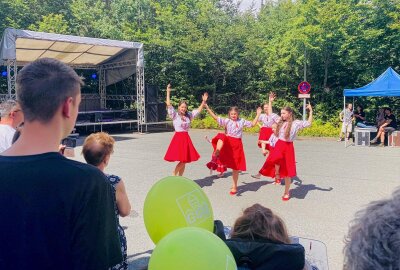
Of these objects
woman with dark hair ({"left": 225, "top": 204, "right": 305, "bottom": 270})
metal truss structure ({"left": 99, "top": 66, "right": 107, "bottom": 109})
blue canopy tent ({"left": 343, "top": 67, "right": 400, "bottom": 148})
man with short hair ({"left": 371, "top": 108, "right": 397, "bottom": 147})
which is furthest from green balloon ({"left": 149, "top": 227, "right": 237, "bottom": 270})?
metal truss structure ({"left": 99, "top": 66, "right": 107, "bottom": 109})

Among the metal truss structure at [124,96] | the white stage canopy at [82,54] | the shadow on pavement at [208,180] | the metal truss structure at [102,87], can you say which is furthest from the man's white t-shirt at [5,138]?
the metal truss structure at [102,87]

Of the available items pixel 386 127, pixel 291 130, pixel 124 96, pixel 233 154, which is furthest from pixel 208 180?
pixel 124 96

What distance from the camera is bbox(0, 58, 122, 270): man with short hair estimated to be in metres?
1.36

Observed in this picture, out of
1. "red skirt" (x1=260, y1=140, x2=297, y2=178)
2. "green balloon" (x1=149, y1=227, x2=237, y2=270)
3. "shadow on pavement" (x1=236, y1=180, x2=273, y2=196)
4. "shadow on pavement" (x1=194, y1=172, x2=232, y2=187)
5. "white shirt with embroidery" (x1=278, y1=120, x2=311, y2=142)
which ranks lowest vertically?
"shadow on pavement" (x1=236, y1=180, x2=273, y2=196)

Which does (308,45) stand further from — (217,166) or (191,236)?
(191,236)

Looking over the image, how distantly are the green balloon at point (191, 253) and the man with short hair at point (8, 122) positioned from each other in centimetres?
307

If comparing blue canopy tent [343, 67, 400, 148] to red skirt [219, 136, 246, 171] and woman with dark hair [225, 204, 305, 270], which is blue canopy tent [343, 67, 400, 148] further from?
woman with dark hair [225, 204, 305, 270]

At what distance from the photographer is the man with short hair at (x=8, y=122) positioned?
434 cm

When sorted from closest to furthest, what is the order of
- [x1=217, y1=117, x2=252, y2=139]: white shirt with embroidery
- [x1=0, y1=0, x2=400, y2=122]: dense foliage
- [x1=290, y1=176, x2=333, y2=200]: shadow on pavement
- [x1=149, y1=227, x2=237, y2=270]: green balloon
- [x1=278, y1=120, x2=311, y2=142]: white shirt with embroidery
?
[x1=149, y1=227, x2=237, y2=270]: green balloon, [x1=278, y1=120, x2=311, y2=142]: white shirt with embroidery, [x1=290, y1=176, x2=333, y2=200]: shadow on pavement, [x1=217, y1=117, x2=252, y2=139]: white shirt with embroidery, [x1=0, y1=0, x2=400, y2=122]: dense foliage

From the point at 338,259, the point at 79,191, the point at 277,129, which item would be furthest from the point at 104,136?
the point at 277,129

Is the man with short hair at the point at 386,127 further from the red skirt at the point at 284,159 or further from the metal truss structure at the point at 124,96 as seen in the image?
the metal truss structure at the point at 124,96

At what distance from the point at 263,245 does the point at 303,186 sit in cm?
589

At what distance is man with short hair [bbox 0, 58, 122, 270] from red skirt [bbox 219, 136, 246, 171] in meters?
6.07

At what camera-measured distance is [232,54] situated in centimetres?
2322
